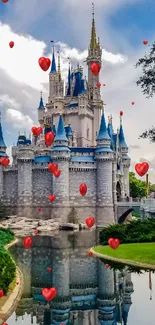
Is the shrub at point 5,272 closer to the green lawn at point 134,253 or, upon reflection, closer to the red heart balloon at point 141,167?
the red heart balloon at point 141,167

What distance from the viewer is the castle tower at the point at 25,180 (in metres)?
54.3

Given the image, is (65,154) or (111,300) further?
(65,154)

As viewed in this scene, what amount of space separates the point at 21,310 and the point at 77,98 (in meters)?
55.9

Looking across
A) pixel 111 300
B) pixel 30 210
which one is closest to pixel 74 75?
pixel 30 210

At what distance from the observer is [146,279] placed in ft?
60.4

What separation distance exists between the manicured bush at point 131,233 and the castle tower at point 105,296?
665 cm

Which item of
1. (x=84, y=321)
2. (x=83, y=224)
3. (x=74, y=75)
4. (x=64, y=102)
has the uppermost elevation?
(x=74, y=75)

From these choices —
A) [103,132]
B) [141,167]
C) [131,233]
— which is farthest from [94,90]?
[141,167]

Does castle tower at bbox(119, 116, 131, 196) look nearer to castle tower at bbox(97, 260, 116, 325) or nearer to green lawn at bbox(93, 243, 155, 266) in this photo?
green lawn at bbox(93, 243, 155, 266)

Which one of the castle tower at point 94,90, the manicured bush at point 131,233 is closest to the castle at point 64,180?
the castle tower at point 94,90

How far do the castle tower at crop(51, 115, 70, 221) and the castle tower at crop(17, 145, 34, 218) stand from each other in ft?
12.2

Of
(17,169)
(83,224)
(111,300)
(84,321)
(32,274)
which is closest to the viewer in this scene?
(84,321)

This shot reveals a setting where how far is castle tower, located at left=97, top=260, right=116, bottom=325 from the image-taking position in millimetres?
13289

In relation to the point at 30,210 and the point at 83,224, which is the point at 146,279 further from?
the point at 30,210
